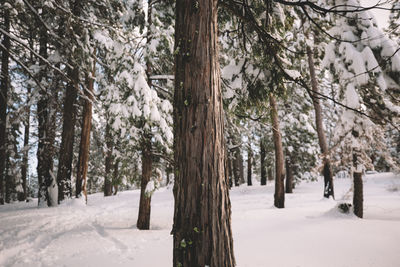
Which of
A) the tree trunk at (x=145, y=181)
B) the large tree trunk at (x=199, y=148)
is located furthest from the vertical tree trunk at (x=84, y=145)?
the large tree trunk at (x=199, y=148)

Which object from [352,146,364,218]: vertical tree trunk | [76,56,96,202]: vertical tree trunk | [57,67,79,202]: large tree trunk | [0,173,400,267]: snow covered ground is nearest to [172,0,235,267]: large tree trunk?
[0,173,400,267]: snow covered ground

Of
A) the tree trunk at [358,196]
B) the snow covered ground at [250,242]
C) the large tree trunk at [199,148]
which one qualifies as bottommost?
the snow covered ground at [250,242]

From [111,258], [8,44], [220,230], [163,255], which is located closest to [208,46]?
[220,230]

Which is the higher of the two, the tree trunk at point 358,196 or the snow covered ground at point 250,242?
A: the tree trunk at point 358,196

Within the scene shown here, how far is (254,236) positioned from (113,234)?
3811 mm

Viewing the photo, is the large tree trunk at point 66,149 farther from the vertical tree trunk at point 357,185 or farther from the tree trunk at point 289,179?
the tree trunk at point 289,179

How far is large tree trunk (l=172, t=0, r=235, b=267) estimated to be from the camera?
1.91 meters

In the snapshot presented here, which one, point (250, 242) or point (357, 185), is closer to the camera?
point (250, 242)

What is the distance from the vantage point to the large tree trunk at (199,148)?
1907mm

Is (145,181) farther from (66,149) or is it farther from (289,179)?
(289,179)

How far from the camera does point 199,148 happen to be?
6.64 ft

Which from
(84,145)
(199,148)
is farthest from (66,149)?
(199,148)

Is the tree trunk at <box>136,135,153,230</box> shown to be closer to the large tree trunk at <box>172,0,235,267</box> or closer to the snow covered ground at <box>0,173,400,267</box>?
the snow covered ground at <box>0,173,400,267</box>

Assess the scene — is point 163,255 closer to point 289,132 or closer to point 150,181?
point 150,181
